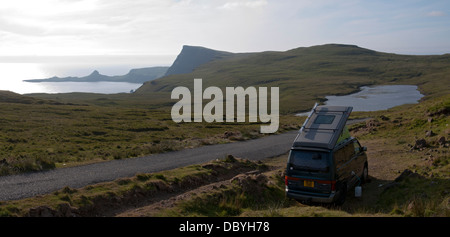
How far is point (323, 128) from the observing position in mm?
14648

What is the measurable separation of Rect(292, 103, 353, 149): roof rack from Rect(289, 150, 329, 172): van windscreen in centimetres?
29

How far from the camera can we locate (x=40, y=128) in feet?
151

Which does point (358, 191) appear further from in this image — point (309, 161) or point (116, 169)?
point (116, 169)

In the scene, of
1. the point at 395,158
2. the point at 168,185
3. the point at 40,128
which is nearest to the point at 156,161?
the point at 168,185

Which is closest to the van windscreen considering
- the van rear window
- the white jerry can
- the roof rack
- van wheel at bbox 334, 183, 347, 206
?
the roof rack

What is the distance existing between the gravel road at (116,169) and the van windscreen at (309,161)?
10.2m

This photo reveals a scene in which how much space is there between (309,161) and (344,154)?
7.35ft

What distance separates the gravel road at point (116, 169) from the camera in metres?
15.7

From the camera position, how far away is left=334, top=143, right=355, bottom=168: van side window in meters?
13.7

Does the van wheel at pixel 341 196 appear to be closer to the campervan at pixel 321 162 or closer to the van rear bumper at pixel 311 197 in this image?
the campervan at pixel 321 162

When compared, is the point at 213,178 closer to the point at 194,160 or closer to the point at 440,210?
the point at 194,160

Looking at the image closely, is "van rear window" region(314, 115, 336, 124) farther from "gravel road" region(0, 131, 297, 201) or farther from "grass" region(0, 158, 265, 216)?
"gravel road" region(0, 131, 297, 201)

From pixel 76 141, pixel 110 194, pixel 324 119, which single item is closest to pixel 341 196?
pixel 324 119
